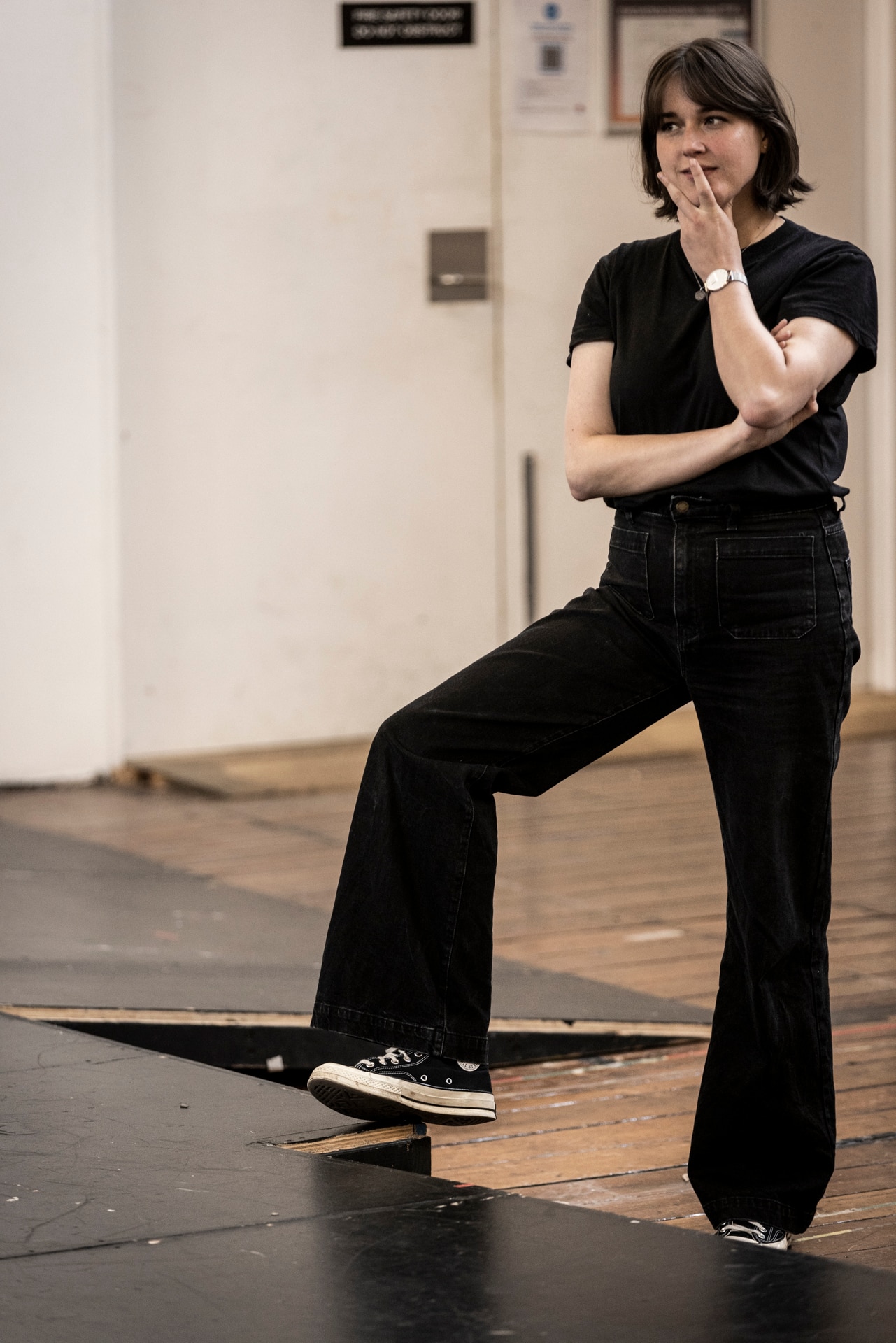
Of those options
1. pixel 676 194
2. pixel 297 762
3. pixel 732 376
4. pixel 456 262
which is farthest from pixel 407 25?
pixel 732 376

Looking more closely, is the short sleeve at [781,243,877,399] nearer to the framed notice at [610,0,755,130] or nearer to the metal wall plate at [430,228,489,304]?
the metal wall plate at [430,228,489,304]

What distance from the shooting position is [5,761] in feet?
Answer: 18.1

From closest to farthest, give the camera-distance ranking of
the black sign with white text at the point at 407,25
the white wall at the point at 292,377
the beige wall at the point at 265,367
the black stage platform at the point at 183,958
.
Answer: the black stage platform at the point at 183,958
the beige wall at the point at 265,367
the white wall at the point at 292,377
the black sign with white text at the point at 407,25

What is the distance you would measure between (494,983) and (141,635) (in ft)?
8.97

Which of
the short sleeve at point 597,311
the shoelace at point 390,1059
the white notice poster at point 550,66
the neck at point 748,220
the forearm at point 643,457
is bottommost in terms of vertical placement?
the shoelace at point 390,1059

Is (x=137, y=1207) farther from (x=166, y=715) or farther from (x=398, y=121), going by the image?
(x=398, y=121)

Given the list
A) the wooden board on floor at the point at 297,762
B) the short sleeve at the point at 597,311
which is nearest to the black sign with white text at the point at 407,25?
the wooden board on floor at the point at 297,762

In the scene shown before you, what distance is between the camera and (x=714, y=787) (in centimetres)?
210

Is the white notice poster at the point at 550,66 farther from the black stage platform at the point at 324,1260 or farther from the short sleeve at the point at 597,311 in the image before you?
the black stage platform at the point at 324,1260

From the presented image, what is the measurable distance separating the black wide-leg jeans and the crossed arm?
5cm

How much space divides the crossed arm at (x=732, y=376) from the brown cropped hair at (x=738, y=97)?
7 centimetres

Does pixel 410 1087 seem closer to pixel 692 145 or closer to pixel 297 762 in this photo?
pixel 692 145

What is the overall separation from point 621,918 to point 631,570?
72.3 inches

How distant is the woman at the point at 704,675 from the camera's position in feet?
6.56
